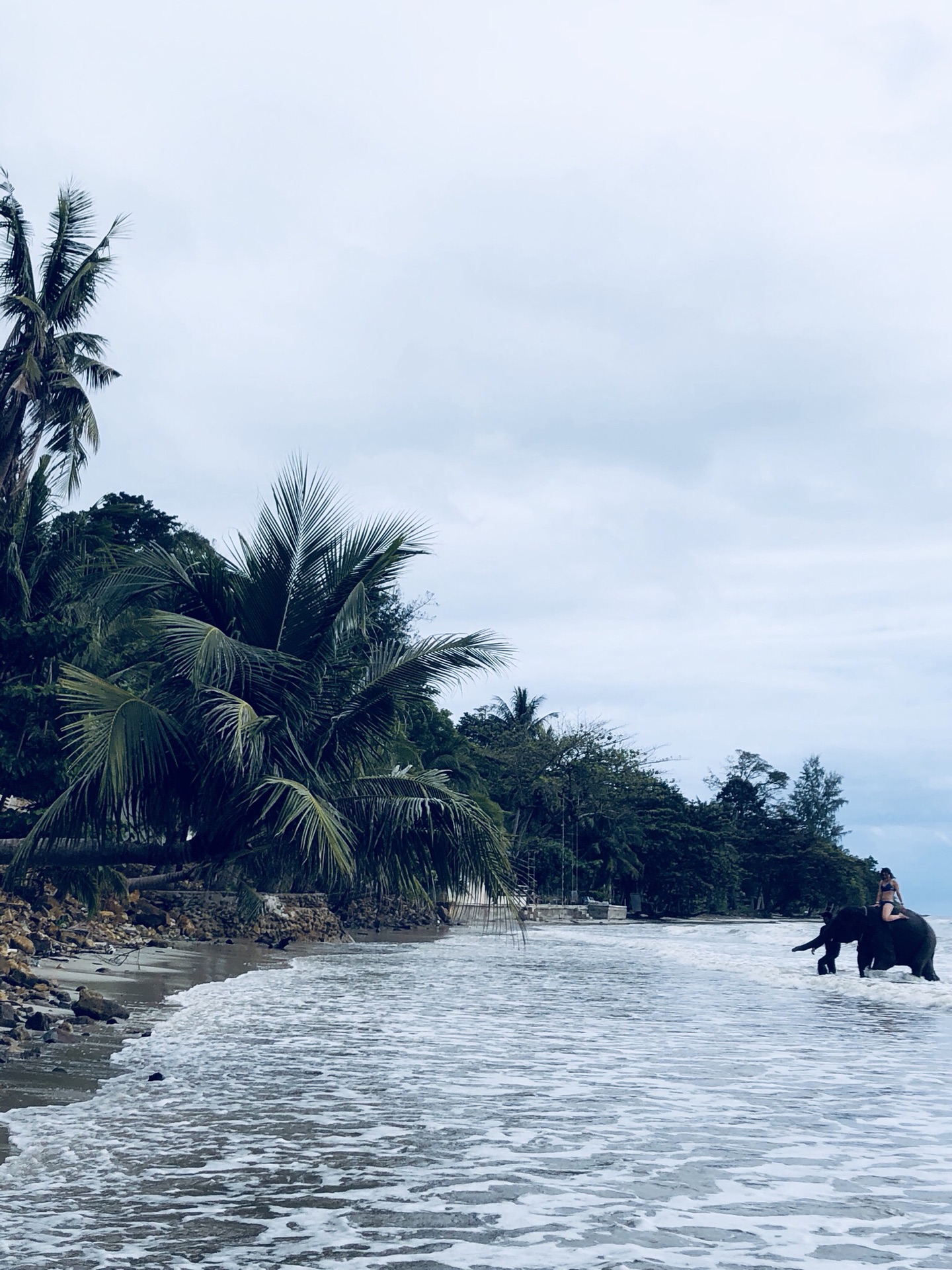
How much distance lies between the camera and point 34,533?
15.3 meters

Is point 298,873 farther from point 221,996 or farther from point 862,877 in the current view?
point 862,877

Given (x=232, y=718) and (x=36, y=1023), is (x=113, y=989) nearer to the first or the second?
(x=36, y=1023)

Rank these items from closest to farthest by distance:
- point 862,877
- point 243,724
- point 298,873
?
point 243,724 → point 298,873 → point 862,877

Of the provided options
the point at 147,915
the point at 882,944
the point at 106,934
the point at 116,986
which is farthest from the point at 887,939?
the point at 147,915

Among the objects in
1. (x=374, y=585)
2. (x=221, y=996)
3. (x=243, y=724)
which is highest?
(x=374, y=585)

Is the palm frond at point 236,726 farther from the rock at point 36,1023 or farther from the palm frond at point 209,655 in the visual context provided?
the rock at point 36,1023

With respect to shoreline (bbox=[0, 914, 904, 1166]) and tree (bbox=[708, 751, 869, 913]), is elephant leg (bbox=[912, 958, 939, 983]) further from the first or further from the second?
tree (bbox=[708, 751, 869, 913])

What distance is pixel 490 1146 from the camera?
7.78 m

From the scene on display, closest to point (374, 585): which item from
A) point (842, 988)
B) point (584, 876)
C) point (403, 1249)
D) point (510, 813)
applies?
point (403, 1249)

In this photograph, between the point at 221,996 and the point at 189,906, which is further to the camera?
the point at 189,906

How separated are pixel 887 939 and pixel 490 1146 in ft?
54.7

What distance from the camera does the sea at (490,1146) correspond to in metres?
5.69

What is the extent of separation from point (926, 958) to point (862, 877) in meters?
58.7

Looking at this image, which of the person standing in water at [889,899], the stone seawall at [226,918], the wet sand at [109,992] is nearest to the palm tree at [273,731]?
the wet sand at [109,992]
